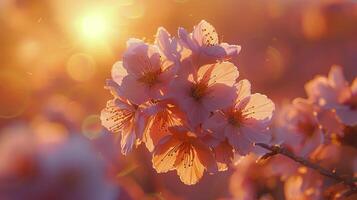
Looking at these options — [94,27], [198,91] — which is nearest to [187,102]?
[198,91]

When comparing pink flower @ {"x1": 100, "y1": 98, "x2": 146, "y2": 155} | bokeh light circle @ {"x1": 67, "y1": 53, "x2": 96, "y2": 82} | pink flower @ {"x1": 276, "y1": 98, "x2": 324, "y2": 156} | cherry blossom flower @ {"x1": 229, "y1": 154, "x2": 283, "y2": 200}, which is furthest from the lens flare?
pink flower @ {"x1": 100, "y1": 98, "x2": 146, "y2": 155}

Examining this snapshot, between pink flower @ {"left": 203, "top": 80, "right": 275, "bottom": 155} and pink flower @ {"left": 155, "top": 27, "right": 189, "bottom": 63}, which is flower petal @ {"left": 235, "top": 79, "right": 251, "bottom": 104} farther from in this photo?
pink flower @ {"left": 155, "top": 27, "right": 189, "bottom": 63}

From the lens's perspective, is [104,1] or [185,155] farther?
[104,1]

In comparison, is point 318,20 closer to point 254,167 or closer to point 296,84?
point 296,84

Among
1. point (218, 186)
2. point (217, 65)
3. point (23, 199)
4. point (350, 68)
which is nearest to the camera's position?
point (23, 199)

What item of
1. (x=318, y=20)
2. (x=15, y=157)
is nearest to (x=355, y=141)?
(x=15, y=157)

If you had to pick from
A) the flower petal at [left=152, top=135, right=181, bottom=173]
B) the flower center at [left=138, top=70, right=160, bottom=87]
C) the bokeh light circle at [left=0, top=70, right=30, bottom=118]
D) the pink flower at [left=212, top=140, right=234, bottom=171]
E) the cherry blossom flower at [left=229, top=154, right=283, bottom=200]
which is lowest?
the cherry blossom flower at [left=229, top=154, right=283, bottom=200]

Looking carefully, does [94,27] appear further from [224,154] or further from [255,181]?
[224,154]
